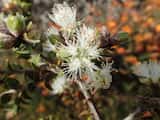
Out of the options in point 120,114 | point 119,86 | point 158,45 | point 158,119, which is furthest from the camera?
point 158,45

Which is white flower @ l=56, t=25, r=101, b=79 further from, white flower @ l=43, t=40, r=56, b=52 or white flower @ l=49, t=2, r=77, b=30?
white flower @ l=43, t=40, r=56, b=52

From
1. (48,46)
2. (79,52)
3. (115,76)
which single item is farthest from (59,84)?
(115,76)

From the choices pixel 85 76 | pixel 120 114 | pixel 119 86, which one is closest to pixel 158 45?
pixel 120 114

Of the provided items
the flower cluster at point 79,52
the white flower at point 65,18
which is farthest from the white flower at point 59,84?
the white flower at point 65,18

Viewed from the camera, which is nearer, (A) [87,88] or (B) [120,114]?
(A) [87,88]

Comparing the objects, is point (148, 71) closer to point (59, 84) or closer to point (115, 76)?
point (59, 84)

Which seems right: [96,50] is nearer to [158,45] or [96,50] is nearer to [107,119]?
[107,119]
